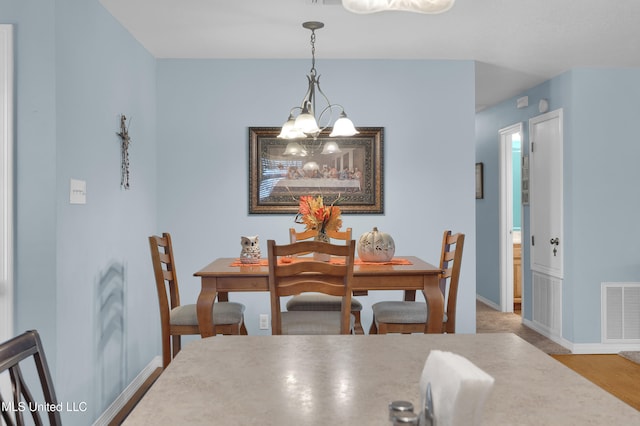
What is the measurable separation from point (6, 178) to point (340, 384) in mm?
2272

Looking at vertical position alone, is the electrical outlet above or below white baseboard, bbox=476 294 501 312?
above

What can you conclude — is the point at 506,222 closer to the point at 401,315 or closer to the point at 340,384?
the point at 401,315

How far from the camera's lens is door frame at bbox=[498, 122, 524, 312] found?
694 centimetres

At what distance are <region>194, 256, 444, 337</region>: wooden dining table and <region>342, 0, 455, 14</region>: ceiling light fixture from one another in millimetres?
1832

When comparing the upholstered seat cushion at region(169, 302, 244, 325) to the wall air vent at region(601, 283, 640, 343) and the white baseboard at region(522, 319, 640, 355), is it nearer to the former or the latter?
the white baseboard at region(522, 319, 640, 355)

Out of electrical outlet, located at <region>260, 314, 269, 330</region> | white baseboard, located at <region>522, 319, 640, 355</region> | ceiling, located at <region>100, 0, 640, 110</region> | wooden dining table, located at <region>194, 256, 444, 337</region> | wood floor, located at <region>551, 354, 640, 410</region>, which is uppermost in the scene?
ceiling, located at <region>100, 0, 640, 110</region>

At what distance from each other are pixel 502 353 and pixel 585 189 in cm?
439

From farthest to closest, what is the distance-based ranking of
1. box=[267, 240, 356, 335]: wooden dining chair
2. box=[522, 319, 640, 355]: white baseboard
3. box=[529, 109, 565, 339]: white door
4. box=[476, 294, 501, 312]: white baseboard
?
box=[476, 294, 501, 312]: white baseboard, box=[529, 109, 565, 339]: white door, box=[522, 319, 640, 355]: white baseboard, box=[267, 240, 356, 335]: wooden dining chair

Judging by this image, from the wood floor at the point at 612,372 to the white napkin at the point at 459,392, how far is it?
370cm

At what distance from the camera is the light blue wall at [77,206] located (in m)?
2.78

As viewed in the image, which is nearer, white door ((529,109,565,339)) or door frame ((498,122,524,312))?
white door ((529,109,565,339))

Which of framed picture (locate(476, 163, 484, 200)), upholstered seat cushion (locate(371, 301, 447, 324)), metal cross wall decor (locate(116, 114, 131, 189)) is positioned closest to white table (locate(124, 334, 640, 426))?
upholstered seat cushion (locate(371, 301, 447, 324))

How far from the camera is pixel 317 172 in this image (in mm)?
4922

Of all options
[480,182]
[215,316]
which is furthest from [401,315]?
[480,182]
